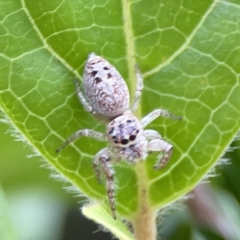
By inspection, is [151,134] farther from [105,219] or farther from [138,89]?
[105,219]

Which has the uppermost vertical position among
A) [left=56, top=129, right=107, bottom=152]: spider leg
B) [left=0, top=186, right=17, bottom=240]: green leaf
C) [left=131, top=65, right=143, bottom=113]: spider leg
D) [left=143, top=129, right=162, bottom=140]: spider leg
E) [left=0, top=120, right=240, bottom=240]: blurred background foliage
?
[left=131, top=65, right=143, bottom=113]: spider leg

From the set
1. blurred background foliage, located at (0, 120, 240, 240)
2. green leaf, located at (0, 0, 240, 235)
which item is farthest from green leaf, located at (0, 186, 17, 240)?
green leaf, located at (0, 0, 240, 235)

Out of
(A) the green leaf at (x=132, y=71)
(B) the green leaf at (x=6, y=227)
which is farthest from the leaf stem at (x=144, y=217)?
(B) the green leaf at (x=6, y=227)

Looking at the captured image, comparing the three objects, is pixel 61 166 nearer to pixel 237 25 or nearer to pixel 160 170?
pixel 160 170

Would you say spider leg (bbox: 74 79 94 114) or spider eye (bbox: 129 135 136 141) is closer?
spider leg (bbox: 74 79 94 114)

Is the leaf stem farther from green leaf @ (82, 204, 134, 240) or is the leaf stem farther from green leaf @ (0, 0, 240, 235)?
green leaf @ (82, 204, 134, 240)

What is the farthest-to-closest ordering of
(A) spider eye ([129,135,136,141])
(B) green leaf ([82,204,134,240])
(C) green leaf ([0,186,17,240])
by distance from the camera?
(A) spider eye ([129,135,136,141]) → (C) green leaf ([0,186,17,240]) → (B) green leaf ([82,204,134,240])

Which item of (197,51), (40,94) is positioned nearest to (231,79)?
(197,51)

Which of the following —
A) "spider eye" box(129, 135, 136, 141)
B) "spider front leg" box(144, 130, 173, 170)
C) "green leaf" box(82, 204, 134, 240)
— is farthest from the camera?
"spider eye" box(129, 135, 136, 141)

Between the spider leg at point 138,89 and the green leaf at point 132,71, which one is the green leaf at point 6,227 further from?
the spider leg at point 138,89
